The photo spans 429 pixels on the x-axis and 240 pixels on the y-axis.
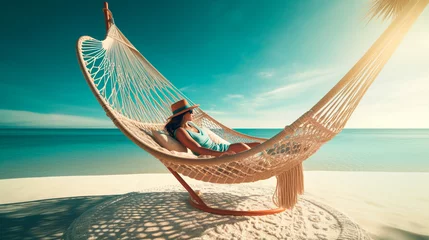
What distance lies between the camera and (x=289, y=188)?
1.42 meters

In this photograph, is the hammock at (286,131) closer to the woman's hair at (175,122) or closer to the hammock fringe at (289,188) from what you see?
the hammock fringe at (289,188)

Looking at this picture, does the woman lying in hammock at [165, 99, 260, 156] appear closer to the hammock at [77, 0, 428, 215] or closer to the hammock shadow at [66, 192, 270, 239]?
the hammock at [77, 0, 428, 215]

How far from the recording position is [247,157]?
1.09 m

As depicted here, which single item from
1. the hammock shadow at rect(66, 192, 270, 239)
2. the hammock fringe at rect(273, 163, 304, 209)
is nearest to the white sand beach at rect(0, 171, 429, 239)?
the hammock shadow at rect(66, 192, 270, 239)

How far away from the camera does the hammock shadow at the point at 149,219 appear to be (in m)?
1.21

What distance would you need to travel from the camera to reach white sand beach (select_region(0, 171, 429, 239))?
4.34ft

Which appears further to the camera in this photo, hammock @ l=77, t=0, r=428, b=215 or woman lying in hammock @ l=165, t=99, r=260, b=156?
woman lying in hammock @ l=165, t=99, r=260, b=156

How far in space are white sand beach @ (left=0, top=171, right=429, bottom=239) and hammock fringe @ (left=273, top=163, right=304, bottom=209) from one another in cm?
35

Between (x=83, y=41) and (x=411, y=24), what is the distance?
7.12 ft

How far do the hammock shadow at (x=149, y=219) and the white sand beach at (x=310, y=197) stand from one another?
16cm

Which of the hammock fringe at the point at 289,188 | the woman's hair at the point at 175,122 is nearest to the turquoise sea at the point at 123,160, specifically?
the woman's hair at the point at 175,122

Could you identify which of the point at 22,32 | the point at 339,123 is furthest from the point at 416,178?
the point at 22,32

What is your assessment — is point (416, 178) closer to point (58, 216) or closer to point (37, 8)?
point (58, 216)

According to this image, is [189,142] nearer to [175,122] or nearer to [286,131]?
[175,122]
